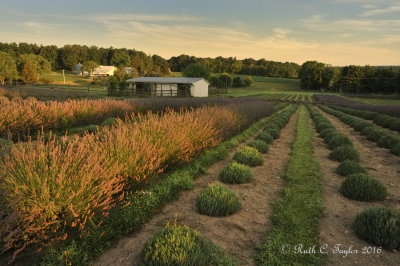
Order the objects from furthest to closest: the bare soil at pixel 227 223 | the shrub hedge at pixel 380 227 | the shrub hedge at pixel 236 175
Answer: the shrub hedge at pixel 236 175
the shrub hedge at pixel 380 227
the bare soil at pixel 227 223

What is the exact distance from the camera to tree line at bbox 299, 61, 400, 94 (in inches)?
3017

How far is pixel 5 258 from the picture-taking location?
306 centimetres

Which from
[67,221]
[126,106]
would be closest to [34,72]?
[126,106]

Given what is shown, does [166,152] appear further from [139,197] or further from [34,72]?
[34,72]

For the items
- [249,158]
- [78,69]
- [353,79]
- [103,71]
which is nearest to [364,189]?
[249,158]

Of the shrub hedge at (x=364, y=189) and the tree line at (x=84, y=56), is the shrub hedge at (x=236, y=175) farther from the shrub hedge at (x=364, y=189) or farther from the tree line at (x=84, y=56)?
the tree line at (x=84, y=56)

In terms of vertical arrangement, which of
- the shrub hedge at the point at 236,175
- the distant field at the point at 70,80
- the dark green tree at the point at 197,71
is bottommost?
the shrub hedge at the point at 236,175

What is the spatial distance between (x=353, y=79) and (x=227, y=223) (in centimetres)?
10034

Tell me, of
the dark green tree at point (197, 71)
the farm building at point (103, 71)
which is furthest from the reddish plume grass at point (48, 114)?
the farm building at point (103, 71)

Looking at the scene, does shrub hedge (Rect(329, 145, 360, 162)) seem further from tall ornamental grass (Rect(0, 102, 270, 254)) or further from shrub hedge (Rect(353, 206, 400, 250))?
tall ornamental grass (Rect(0, 102, 270, 254))

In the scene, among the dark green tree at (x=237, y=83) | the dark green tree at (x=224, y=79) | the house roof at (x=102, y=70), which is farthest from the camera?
the house roof at (x=102, y=70)

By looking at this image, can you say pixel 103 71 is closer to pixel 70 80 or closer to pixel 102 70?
pixel 102 70

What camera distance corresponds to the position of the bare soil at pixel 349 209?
3522 millimetres

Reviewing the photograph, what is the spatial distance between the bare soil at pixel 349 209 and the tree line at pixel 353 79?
73.7 metres
